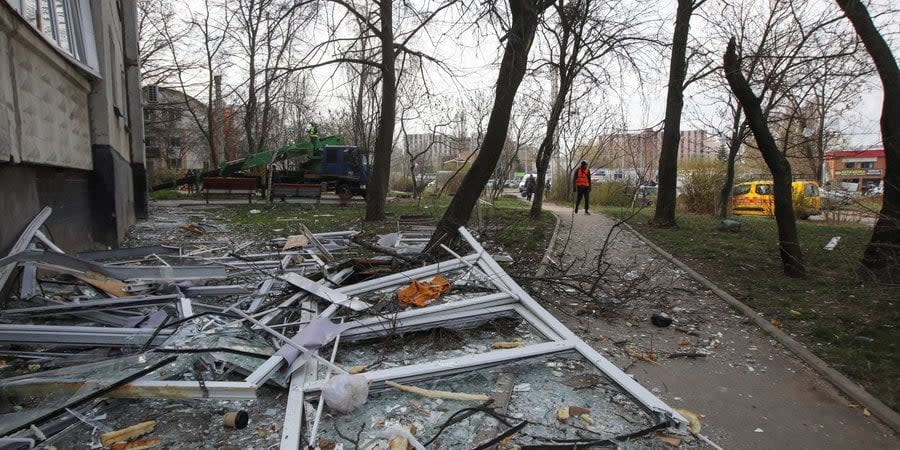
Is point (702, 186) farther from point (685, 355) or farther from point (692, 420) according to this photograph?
point (692, 420)

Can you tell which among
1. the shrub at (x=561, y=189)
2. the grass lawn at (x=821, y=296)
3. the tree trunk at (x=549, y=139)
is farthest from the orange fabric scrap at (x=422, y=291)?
the shrub at (x=561, y=189)

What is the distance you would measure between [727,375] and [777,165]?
440 cm

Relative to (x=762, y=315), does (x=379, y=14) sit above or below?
above

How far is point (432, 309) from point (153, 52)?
28.2 m

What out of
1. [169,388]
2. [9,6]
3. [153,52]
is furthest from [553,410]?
[153,52]

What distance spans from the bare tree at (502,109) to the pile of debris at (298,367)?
2.22 metres

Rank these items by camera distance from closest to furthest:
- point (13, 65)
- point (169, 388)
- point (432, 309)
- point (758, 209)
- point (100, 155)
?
point (169, 388) → point (432, 309) → point (13, 65) → point (100, 155) → point (758, 209)

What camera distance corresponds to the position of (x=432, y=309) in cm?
425

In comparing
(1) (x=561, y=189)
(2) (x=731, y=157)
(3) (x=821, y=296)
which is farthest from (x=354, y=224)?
(1) (x=561, y=189)

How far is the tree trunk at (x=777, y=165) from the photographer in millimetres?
7207

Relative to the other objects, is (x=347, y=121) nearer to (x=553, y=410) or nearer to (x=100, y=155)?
(x=100, y=155)

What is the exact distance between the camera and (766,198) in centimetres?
1953

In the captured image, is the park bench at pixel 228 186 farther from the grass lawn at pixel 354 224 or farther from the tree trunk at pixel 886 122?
the tree trunk at pixel 886 122

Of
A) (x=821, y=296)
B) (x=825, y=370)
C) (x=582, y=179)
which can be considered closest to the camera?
(x=825, y=370)
